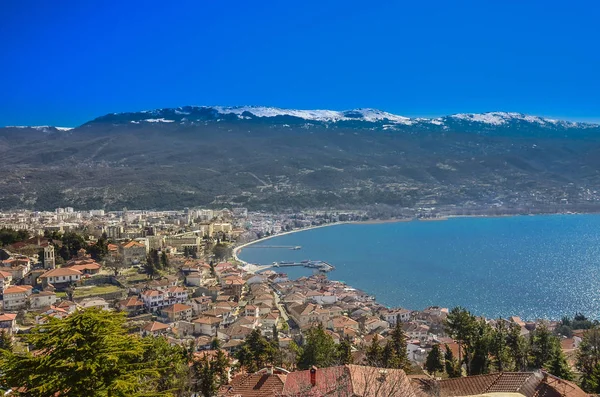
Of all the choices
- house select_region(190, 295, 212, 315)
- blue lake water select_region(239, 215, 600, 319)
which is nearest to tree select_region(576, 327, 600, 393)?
blue lake water select_region(239, 215, 600, 319)

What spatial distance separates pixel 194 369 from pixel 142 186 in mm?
100905

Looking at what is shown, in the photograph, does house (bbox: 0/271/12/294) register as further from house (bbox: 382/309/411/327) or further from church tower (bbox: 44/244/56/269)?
house (bbox: 382/309/411/327)

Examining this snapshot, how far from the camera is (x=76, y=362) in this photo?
438 cm

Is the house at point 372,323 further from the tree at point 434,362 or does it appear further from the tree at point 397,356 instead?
the tree at point 434,362

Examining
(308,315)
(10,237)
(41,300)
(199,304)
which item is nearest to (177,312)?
(199,304)

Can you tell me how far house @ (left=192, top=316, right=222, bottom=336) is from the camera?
2277 cm

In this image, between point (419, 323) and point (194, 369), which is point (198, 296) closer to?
point (419, 323)

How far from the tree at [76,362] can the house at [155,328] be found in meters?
17.3

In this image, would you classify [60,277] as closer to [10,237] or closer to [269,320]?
[10,237]

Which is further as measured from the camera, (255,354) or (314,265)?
(314,265)

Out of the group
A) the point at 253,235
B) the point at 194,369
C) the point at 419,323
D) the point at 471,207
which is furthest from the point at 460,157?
the point at 194,369

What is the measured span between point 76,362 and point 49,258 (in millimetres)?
25732

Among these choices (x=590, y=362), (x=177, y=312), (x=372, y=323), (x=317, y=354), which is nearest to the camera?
(x=317, y=354)

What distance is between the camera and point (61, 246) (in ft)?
96.7
